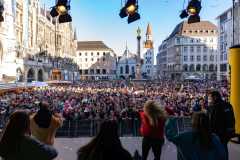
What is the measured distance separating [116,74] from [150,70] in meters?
17.4

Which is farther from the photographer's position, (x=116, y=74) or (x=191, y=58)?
(x=116, y=74)

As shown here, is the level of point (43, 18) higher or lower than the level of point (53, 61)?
higher

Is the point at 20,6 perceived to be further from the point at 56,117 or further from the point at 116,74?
the point at 116,74

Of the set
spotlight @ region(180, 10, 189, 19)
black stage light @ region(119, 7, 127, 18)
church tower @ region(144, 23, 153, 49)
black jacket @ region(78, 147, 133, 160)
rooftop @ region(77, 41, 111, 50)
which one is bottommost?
black jacket @ region(78, 147, 133, 160)

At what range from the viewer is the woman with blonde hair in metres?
7.21

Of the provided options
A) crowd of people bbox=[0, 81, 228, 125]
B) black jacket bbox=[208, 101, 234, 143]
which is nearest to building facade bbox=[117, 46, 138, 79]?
crowd of people bbox=[0, 81, 228, 125]

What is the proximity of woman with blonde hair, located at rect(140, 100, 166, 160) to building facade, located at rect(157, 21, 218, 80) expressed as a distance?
116m

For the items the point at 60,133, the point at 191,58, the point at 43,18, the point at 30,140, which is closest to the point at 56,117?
the point at 30,140

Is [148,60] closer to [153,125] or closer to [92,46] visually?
[92,46]

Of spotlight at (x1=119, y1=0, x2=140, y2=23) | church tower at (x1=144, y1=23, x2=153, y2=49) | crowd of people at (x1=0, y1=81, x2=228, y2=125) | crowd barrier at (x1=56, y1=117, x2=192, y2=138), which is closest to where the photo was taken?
crowd barrier at (x1=56, y1=117, x2=192, y2=138)

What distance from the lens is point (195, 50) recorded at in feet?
414

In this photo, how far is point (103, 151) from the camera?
381 centimetres

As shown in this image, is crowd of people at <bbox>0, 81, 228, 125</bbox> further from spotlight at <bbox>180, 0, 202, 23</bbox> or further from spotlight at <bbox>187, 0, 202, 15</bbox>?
spotlight at <bbox>187, 0, 202, 15</bbox>

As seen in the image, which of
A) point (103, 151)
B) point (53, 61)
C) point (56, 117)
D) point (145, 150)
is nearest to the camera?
point (103, 151)
